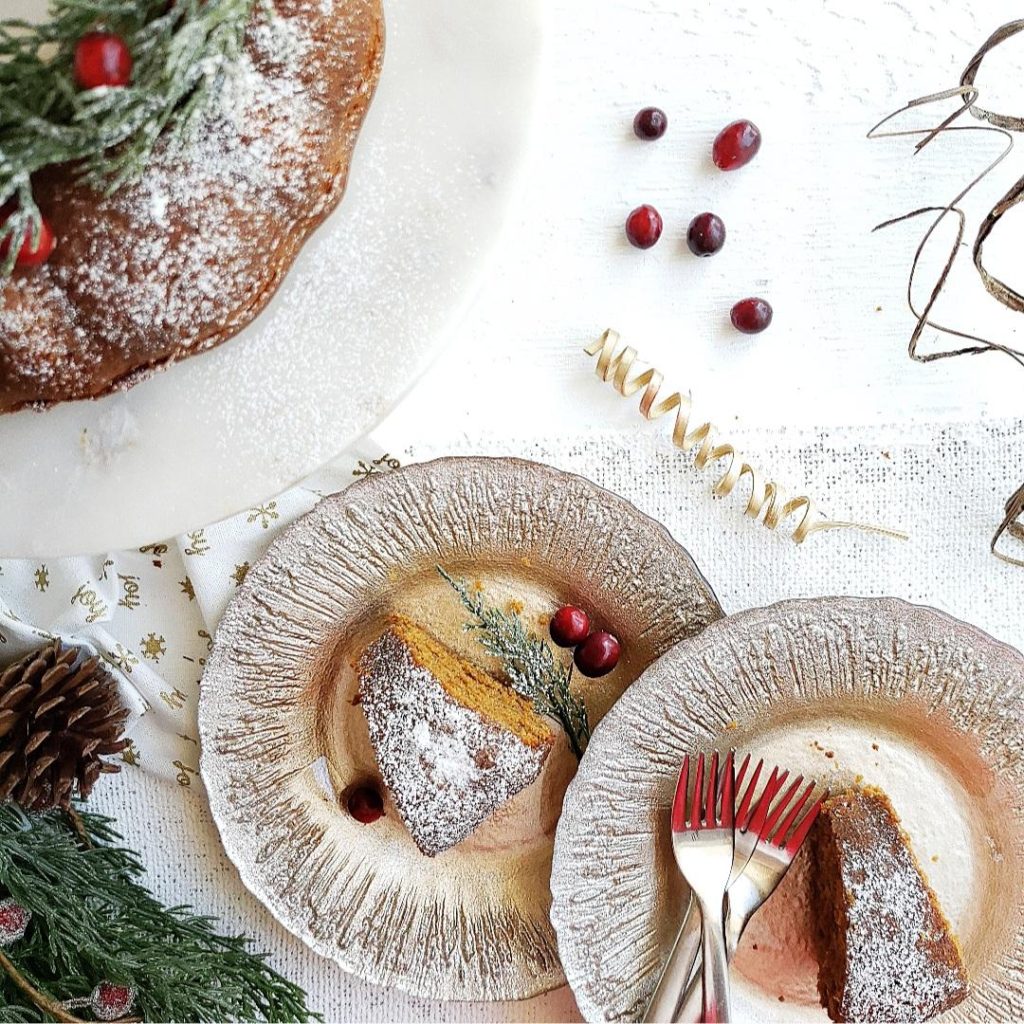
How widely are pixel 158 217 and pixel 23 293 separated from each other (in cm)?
16

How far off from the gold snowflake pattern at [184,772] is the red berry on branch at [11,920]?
10.3 inches

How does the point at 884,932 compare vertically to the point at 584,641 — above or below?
below

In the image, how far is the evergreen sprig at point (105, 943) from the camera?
1516 millimetres

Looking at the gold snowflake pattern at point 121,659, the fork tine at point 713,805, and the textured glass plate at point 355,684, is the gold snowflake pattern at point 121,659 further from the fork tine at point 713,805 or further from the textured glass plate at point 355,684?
the fork tine at point 713,805

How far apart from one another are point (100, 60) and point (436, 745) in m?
0.91

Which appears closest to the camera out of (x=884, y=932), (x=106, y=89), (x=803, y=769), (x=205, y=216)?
(x=106, y=89)

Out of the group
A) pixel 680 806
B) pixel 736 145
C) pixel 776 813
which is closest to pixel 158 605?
pixel 680 806

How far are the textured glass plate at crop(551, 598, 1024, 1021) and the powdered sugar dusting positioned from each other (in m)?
0.09

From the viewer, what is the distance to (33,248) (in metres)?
1.04

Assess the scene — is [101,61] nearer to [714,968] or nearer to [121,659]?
[121,659]

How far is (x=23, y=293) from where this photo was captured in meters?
1.09

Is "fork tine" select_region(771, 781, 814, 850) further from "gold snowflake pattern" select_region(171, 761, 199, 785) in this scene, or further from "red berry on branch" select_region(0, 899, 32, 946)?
"red berry on branch" select_region(0, 899, 32, 946)

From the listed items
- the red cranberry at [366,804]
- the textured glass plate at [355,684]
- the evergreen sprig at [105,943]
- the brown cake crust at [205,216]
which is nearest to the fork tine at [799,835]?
the textured glass plate at [355,684]

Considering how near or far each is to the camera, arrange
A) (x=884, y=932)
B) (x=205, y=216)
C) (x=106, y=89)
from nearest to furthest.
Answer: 1. (x=106, y=89)
2. (x=205, y=216)
3. (x=884, y=932)
